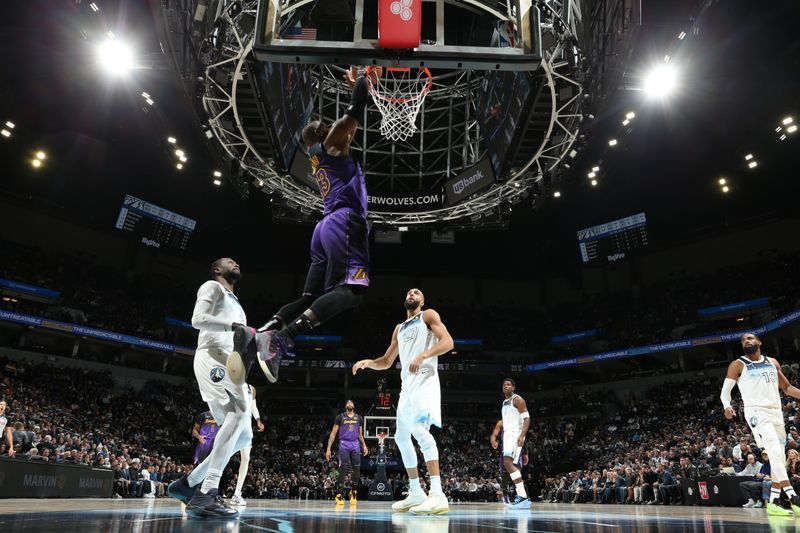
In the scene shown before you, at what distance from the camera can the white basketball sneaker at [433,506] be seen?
5.14 metres

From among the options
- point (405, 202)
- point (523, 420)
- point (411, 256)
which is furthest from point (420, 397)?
point (411, 256)

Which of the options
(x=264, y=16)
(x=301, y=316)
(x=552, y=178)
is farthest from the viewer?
(x=552, y=178)

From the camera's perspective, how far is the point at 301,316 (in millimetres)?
4168

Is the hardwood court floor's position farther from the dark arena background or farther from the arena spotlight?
the arena spotlight

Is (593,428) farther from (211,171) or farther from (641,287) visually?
(211,171)

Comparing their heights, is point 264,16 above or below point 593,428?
above

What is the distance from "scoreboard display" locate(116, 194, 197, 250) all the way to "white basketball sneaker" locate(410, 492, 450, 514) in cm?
2681

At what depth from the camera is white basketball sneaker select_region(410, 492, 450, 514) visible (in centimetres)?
514

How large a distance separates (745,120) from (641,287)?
14104 mm

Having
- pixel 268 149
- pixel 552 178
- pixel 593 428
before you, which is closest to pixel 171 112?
pixel 268 149

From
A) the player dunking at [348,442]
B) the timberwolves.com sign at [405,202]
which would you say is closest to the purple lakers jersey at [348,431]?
the player dunking at [348,442]

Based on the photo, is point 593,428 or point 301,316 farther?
point 593,428

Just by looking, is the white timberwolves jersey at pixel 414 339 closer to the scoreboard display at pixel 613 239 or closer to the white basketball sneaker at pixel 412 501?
the white basketball sneaker at pixel 412 501

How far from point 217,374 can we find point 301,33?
272 inches
